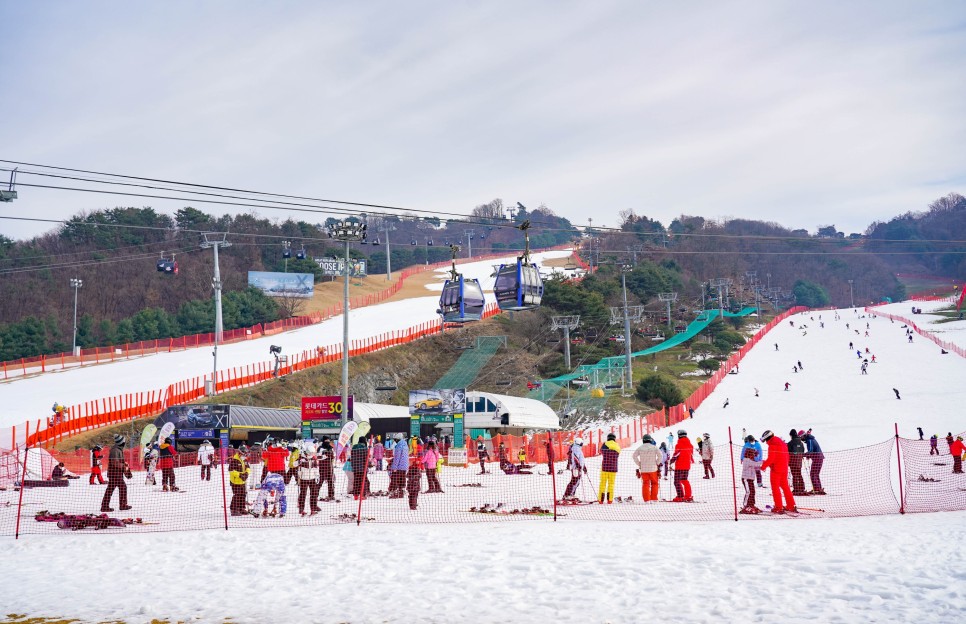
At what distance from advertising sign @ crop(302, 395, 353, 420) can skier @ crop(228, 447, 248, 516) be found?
15411 mm

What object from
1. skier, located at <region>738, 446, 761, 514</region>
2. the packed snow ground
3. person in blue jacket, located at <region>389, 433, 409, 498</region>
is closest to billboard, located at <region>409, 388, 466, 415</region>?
person in blue jacket, located at <region>389, 433, 409, 498</region>

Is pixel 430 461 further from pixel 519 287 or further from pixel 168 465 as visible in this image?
pixel 519 287

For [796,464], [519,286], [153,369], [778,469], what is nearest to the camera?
[778,469]

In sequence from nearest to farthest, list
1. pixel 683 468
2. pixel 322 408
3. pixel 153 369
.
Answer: pixel 683 468, pixel 322 408, pixel 153 369

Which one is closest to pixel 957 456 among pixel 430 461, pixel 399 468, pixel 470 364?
pixel 430 461

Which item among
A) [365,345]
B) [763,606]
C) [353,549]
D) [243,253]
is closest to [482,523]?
[353,549]

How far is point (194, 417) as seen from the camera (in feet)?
115

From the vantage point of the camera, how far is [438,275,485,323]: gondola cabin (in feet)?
103

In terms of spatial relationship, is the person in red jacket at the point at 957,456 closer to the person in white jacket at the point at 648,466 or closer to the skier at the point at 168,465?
the person in white jacket at the point at 648,466

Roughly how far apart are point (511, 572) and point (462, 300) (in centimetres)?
2123

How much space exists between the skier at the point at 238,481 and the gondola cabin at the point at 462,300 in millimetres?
15395

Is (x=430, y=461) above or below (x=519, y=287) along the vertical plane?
below

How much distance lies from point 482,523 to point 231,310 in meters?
74.1

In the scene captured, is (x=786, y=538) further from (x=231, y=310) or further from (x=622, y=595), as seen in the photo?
(x=231, y=310)
